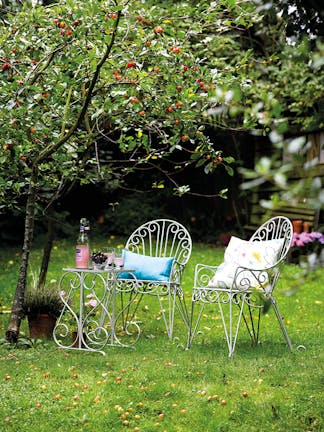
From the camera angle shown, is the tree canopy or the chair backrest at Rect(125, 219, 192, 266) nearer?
the tree canopy

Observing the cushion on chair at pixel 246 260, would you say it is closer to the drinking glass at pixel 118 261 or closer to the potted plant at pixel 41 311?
the drinking glass at pixel 118 261

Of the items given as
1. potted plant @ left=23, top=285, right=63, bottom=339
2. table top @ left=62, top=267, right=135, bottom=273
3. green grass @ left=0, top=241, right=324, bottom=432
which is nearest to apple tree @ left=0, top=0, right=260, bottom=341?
potted plant @ left=23, top=285, right=63, bottom=339

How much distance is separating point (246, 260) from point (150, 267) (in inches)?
27.2

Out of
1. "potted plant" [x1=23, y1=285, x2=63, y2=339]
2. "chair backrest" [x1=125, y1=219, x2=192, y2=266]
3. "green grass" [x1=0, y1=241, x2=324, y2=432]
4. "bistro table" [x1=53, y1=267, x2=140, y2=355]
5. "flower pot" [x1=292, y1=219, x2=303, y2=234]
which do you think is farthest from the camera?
"flower pot" [x1=292, y1=219, x2=303, y2=234]

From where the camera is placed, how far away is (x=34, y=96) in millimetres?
4012

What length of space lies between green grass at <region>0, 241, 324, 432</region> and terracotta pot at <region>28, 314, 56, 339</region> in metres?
0.23

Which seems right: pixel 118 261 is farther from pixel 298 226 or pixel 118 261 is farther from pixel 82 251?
pixel 298 226

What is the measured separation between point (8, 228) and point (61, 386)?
20.5ft

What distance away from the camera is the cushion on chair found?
4.59 m

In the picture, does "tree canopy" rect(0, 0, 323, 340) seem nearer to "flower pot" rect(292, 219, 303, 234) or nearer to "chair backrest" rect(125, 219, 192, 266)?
"chair backrest" rect(125, 219, 192, 266)

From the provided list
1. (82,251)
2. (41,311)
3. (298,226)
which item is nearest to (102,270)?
(82,251)

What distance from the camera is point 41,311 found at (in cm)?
488

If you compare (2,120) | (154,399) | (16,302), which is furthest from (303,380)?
(2,120)

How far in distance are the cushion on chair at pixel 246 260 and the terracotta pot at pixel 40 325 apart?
113 cm
